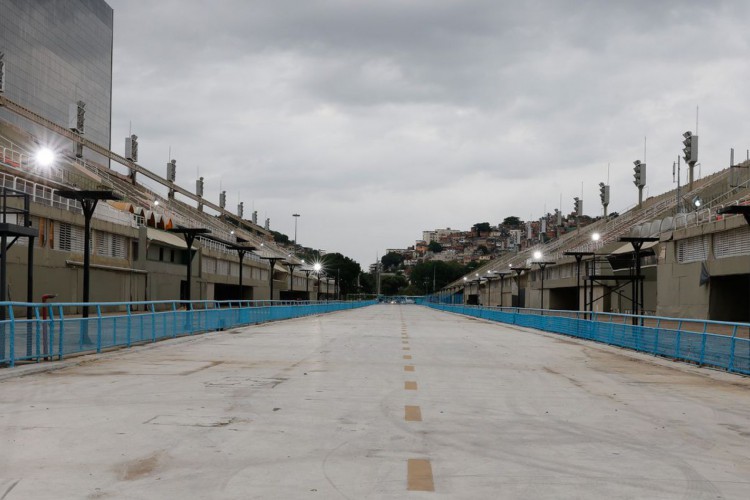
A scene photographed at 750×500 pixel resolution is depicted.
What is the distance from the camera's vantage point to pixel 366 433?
7.55 meters

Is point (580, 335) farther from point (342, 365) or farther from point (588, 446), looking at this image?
point (588, 446)

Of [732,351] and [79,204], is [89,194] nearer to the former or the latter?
[732,351]

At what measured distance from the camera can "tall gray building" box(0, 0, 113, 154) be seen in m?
103

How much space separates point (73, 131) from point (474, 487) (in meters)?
83.9

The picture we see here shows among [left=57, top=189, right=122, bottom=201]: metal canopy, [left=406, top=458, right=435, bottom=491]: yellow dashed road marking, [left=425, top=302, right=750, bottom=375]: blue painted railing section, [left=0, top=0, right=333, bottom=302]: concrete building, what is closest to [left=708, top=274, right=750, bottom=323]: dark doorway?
[left=425, top=302, right=750, bottom=375]: blue painted railing section

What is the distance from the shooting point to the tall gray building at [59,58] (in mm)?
103438

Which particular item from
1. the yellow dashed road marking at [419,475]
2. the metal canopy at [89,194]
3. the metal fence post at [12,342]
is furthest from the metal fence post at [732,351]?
the metal canopy at [89,194]

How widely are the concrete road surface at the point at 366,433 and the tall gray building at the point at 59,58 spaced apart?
310ft

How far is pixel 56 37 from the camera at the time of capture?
115 metres

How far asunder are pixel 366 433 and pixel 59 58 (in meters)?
124

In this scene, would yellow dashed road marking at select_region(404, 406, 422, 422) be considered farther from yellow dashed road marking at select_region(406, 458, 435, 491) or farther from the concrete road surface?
yellow dashed road marking at select_region(406, 458, 435, 491)

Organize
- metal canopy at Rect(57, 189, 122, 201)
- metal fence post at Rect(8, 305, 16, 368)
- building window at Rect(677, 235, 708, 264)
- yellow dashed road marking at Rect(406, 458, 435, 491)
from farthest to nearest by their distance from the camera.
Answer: building window at Rect(677, 235, 708, 264) < metal canopy at Rect(57, 189, 122, 201) < metal fence post at Rect(8, 305, 16, 368) < yellow dashed road marking at Rect(406, 458, 435, 491)

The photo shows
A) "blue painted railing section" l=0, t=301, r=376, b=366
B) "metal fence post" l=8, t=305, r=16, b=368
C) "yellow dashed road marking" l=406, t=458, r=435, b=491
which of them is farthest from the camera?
"blue painted railing section" l=0, t=301, r=376, b=366

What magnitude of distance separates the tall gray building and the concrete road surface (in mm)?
94365
